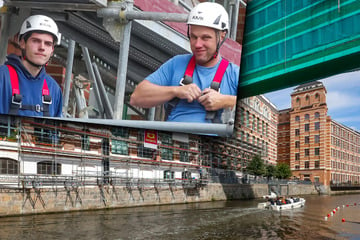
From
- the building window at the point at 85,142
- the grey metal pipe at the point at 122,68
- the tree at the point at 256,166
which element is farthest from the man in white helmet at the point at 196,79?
the tree at the point at 256,166

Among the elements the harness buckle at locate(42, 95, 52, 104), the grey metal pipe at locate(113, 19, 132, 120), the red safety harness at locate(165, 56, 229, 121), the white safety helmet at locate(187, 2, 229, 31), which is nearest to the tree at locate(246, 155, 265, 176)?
the red safety harness at locate(165, 56, 229, 121)

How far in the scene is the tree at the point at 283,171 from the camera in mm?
40925

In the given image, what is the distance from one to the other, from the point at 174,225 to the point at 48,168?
9002 millimetres

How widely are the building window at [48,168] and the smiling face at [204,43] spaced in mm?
11990

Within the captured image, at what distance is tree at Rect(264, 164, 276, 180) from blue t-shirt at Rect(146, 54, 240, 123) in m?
24.5

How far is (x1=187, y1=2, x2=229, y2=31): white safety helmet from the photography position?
16.8 metres

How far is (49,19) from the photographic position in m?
15.6

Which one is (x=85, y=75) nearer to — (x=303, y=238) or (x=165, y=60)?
(x=165, y=60)

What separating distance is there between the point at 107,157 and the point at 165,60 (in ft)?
42.4

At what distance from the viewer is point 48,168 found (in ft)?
79.9

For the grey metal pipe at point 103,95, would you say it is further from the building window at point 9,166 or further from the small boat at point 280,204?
the small boat at point 280,204

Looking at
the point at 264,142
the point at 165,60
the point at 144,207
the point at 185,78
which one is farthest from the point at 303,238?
the point at 264,142

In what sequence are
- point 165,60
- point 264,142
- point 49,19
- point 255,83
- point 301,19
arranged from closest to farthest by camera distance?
point 49,19, point 165,60, point 301,19, point 255,83, point 264,142

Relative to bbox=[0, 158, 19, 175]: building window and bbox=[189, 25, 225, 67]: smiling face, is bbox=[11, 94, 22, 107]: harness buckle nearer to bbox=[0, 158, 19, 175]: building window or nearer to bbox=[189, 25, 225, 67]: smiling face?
bbox=[189, 25, 225, 67]: smiling face
